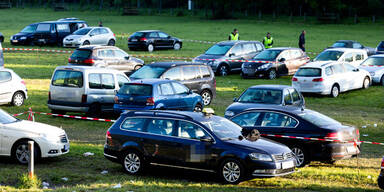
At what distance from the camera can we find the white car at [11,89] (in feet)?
70.6

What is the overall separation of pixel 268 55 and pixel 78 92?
45.9 feet

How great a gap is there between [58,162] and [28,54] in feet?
84.1

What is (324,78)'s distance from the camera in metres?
25.6

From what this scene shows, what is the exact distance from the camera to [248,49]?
1312 inches

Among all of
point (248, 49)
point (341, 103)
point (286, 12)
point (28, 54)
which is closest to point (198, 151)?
point (341, 103)

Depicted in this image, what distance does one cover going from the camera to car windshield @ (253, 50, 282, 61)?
31.4m

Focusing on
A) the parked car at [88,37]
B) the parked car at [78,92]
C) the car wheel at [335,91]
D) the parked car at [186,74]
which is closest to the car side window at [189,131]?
the parked car at [78,92]

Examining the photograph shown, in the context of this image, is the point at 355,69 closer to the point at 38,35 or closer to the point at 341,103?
the point at 341,103

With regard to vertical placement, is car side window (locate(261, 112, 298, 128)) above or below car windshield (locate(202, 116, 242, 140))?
below

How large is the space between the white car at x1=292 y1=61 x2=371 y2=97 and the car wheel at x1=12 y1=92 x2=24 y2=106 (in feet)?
36.6

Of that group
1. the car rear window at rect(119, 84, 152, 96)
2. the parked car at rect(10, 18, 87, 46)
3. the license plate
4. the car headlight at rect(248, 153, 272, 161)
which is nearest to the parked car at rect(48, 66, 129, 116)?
the car rear window at rect(119, 84, 152, 96)

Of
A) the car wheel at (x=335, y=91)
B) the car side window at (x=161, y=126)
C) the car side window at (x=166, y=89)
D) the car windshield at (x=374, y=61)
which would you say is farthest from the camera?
the car windshield at (x=374, y=61)

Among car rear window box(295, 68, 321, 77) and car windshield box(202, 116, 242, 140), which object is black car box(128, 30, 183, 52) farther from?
car windshield box(202, 116, 242, 140)

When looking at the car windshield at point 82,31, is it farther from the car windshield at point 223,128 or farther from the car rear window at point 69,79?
the car windshield at point 223,128
